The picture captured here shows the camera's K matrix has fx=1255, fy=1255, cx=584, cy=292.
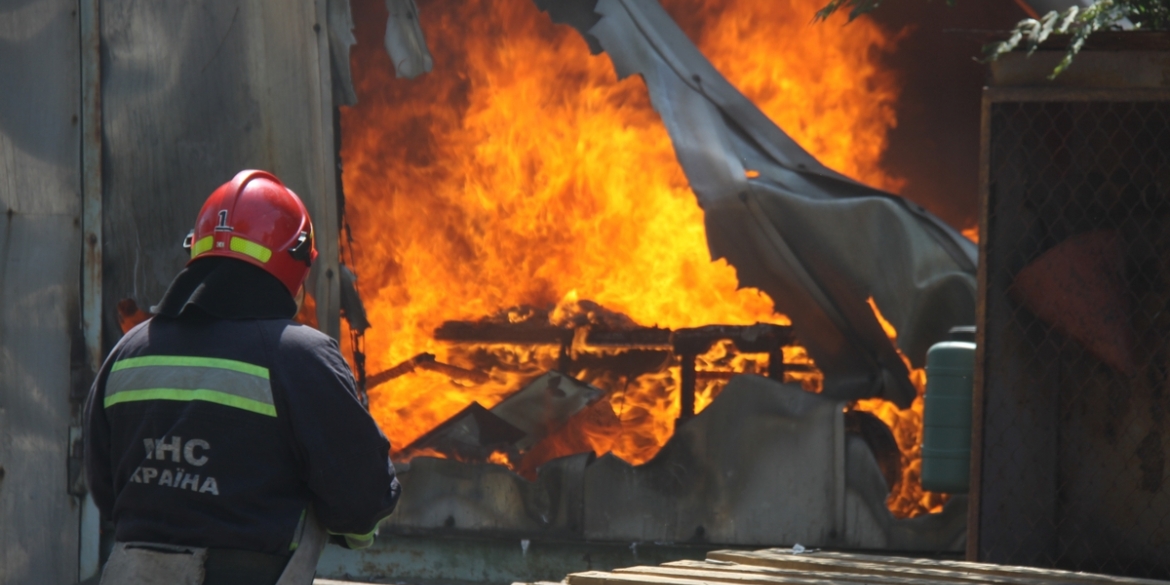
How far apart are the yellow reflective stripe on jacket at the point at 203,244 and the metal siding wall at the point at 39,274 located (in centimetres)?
357

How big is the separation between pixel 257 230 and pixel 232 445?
538 mm

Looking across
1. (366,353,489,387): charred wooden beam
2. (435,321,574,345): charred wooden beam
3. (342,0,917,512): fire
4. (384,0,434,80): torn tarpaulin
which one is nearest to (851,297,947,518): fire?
(342,0,917,512): fire

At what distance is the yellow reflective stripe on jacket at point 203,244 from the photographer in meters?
2.98

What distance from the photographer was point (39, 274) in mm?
6223

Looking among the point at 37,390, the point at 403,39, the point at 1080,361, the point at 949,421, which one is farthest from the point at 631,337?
the point at 37,390

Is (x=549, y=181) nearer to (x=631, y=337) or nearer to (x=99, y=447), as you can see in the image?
(x=631, y=337)

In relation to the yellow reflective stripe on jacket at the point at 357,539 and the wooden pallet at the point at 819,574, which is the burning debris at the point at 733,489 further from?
the yellow reflective stripe on jacket at the point at 357,539

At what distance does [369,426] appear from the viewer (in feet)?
9.29

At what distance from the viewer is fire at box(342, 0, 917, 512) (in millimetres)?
5996

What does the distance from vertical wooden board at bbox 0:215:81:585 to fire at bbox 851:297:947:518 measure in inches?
155

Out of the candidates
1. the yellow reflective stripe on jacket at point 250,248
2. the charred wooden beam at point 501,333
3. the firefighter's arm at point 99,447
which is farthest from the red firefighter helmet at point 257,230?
the charred wooden beam at point 501,333

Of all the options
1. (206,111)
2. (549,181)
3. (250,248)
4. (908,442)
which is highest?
(206,111)

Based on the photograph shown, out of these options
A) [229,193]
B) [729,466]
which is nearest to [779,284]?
[729,466]

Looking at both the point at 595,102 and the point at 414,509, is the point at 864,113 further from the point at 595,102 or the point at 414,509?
the point at 414,509
